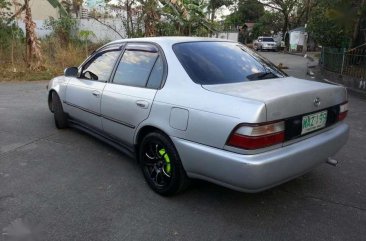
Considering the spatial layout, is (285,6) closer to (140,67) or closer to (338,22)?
(338,22)

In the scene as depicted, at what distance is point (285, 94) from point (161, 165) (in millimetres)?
1502

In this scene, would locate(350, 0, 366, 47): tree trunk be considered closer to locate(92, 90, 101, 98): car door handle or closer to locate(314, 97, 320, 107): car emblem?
locate(314, 97, 320, 107): car emblem

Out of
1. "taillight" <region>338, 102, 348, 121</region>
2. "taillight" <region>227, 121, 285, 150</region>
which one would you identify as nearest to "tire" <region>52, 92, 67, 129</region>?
"taillight" <region>227, 121, 285, 150</region>

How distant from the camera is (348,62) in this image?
1169cm

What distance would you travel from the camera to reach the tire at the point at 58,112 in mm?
6172

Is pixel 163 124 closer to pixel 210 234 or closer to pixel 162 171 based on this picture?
pixel 162 171

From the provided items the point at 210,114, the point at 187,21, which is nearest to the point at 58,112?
the point at 210,114

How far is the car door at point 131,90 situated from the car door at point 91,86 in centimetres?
20

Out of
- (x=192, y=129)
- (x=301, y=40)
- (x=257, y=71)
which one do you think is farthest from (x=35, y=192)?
(x=301, y=40)

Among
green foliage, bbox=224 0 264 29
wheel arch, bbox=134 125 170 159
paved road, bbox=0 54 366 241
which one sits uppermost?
green foliage, bbox=224 0 264 29

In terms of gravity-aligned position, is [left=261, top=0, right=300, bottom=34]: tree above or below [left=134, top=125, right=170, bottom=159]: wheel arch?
above

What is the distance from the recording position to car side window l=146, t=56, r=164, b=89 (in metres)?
3.98

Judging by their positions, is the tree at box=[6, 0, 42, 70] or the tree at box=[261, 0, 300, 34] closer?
the tree at box=[6, 0, 42, 70]

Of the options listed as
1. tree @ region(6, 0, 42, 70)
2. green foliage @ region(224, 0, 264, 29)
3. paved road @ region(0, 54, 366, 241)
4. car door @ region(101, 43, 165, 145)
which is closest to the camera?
paved road @ region(0, 54, 366, 241)
